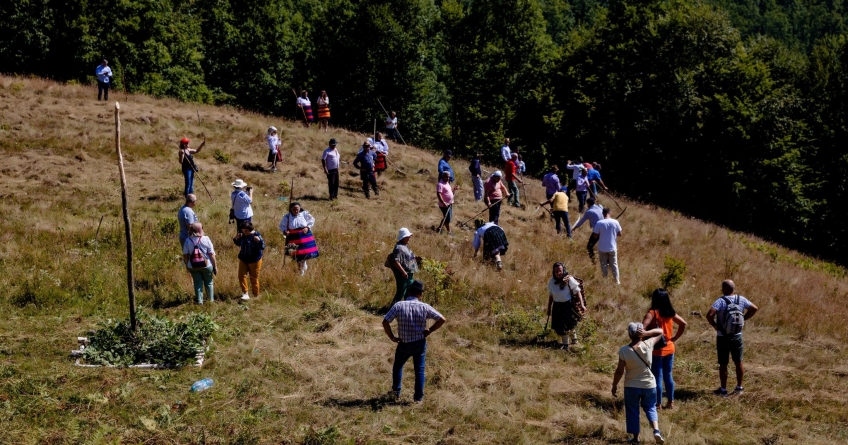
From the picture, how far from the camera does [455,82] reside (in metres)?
50.3

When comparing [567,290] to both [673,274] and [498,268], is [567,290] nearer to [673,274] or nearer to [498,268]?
[498,268]

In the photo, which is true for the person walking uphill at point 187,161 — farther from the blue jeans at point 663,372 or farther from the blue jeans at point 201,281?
the blue jeans at point 663,372

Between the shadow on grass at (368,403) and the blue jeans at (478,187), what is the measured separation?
43.6 feet

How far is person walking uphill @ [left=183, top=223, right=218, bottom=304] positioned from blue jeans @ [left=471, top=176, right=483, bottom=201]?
11229 mm

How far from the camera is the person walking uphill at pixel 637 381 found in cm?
825

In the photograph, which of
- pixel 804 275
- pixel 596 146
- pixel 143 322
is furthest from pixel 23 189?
pixel 596 146

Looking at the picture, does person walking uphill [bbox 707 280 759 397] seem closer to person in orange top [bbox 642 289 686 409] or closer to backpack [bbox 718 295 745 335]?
backpack [bbox 718 295 745 335]

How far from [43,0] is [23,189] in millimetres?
24896

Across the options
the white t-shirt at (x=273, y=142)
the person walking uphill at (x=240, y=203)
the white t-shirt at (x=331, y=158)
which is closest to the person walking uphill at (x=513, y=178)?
the white t-shirt at (x=331, y=158)

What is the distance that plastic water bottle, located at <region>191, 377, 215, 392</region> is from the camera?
30.0 feet

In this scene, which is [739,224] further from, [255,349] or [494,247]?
[255,349]

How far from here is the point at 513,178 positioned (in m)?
21.5

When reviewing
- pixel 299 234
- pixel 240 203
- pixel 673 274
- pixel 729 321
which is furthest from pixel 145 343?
pixel 673 274

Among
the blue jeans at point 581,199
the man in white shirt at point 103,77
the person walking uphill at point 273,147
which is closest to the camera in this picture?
the blue jeans at point 581,199
